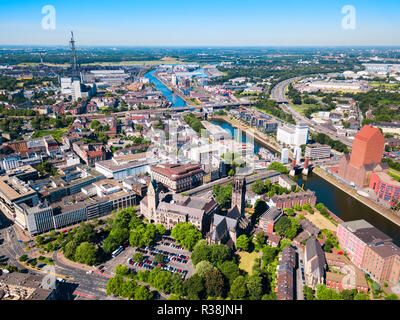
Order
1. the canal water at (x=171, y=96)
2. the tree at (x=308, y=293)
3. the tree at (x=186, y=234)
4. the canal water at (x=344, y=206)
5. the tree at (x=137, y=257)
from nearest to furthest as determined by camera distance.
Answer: the tree at (x=308, y=293)
the tree at (x=137, y=257)
the tree at (x=186, y=234)
the canal water at (x=344, y=206)
the canal water at (x=171, y=96)

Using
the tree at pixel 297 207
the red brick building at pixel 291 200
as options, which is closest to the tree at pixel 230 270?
the red brick building at pixel 291 200

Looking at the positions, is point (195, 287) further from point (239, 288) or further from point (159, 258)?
point (159, 258)

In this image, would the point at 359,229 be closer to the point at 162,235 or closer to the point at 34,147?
the point at 162,235

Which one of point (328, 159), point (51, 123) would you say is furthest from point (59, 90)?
point (328, 159)

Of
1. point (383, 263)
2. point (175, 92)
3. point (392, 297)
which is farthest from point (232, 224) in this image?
point (175, 92)

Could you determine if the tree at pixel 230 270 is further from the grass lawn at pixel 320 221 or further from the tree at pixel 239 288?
the grass lawn at pixel 320 221

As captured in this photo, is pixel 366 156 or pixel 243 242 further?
pixel 366 156
